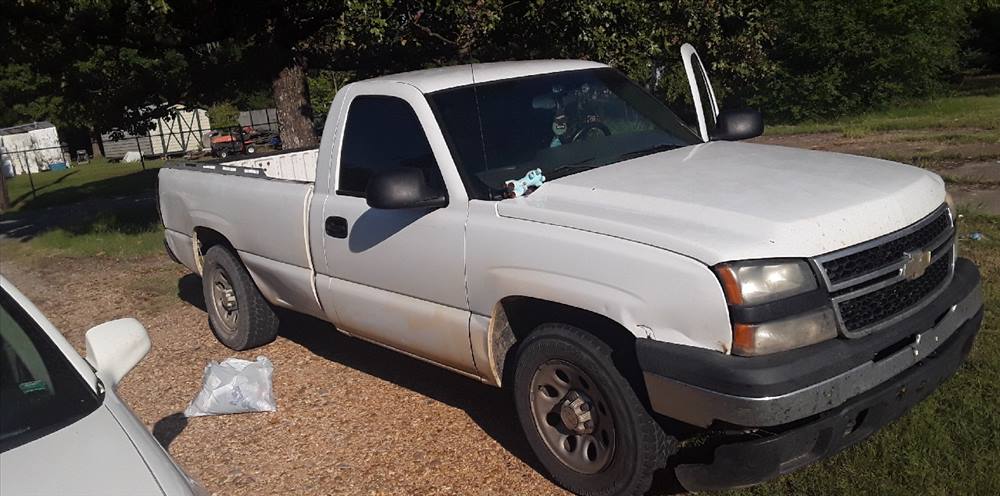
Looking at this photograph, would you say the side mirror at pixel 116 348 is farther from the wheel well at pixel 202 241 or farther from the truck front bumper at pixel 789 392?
the wheel well at pixel 202 241

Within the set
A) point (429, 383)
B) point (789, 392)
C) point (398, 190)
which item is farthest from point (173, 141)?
point (789, 392)

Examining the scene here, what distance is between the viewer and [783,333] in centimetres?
327

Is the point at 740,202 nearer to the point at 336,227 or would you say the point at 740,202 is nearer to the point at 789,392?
the point at 789,392

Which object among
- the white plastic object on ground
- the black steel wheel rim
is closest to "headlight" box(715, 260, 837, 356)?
the black steel wheel rim

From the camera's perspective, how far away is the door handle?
505 cm

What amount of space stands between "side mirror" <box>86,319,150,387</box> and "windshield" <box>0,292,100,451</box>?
158 mm

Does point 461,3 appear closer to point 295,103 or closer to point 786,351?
point 295,103

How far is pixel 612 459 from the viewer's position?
149 inches

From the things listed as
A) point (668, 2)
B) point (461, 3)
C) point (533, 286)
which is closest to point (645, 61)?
point (668, 2)

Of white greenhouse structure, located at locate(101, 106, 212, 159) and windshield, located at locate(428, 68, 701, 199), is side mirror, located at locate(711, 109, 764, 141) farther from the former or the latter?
white greenhouse structure, located at locate(101, 106, 212, 159)

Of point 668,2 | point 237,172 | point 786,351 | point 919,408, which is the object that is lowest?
point 919,408

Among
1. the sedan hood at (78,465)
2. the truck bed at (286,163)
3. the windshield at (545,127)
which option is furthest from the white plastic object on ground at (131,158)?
the sedan hood at (78,465)

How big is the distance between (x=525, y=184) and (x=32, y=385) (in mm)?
2194

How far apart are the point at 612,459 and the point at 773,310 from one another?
982mm
